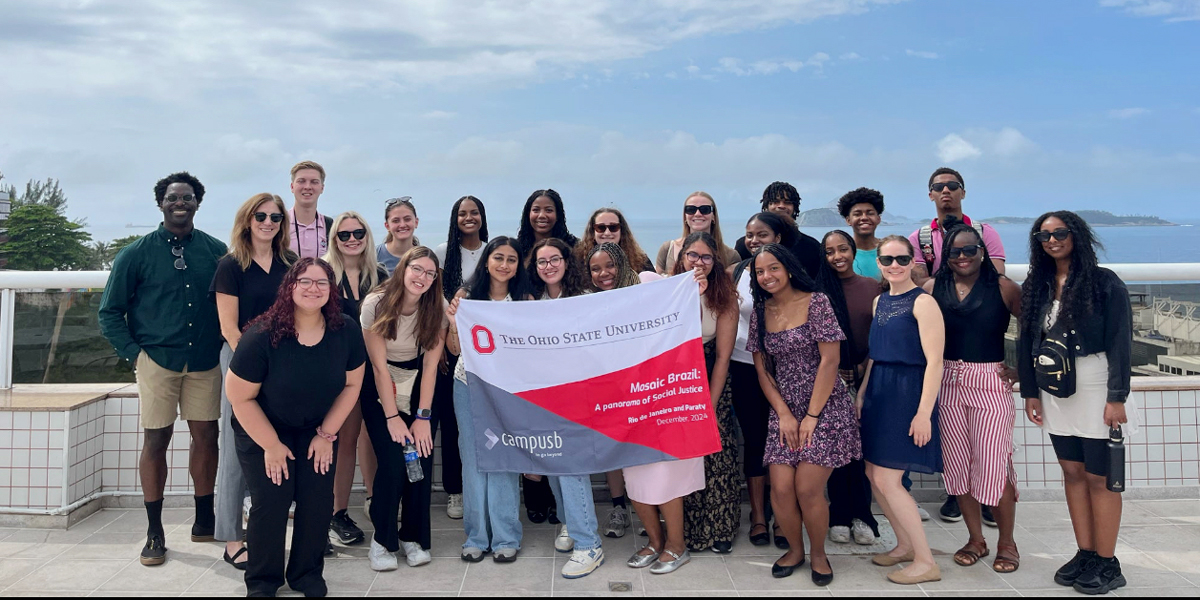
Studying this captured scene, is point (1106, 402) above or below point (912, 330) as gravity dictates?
below

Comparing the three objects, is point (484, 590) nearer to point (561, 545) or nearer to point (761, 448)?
point (561, 545)

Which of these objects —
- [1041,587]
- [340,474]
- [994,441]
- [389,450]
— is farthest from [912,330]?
[340,474]

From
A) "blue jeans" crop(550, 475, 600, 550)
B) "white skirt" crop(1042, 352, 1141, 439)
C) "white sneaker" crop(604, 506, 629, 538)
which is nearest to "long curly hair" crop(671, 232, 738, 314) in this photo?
"blue jeans" crop(550, 475, 600, 550)

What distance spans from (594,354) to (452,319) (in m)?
0.78

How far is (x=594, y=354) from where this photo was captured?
13.5 ft

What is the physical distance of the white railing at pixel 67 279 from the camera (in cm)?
516

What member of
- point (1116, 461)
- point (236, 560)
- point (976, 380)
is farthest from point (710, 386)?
point (236, 560)

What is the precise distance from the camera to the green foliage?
65.4 metres

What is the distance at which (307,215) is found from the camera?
5094mm

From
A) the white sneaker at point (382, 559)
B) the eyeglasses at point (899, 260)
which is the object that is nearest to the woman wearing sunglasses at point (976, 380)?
the eyeglasses at point (899, 260)

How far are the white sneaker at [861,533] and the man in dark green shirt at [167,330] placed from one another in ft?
11.7

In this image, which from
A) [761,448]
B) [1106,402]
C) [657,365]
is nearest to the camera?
[1106,402]

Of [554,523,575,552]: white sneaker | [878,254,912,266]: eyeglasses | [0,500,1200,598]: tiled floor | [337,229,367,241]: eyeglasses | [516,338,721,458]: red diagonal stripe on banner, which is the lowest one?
[0,500,1200,598]: tiled floor

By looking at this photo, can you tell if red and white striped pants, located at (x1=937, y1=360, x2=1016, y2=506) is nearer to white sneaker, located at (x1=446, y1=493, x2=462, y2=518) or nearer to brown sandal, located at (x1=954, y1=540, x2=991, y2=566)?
brown sandal, located at (x1=954, y1=540, x2=991, y2=566)
